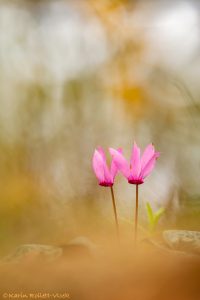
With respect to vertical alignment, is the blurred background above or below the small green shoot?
above

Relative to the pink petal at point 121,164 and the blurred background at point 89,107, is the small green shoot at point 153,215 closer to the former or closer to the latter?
the blurred background at point 89,107

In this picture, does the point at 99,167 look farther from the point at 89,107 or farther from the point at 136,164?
the point at 89,107

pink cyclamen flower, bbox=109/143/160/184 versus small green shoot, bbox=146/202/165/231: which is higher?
pink cyclamen flower, bbox=109/143/160/184

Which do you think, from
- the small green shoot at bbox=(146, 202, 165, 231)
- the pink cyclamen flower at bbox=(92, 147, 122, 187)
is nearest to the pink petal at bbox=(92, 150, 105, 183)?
the pink cyclamen flower at bbox=(92, 147, 122, 187)

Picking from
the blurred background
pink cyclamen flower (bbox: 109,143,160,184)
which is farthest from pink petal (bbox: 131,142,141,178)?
the blurred background

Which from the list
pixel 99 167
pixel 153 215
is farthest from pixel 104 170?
pixel 153 215

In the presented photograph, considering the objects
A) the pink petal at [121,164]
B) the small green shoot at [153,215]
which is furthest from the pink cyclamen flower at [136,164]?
the small green shoot at [153,215]

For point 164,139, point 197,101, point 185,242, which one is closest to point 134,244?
point 185,242

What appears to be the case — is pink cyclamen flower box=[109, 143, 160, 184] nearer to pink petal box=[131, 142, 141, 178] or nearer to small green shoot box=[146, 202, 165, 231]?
pink petal box=[131, 142, 141, 178]

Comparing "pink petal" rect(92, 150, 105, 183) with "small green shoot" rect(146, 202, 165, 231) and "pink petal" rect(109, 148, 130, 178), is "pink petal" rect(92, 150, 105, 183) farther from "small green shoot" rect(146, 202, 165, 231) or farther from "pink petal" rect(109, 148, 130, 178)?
"small green shoot" rect(146, 202, 165, 231)
